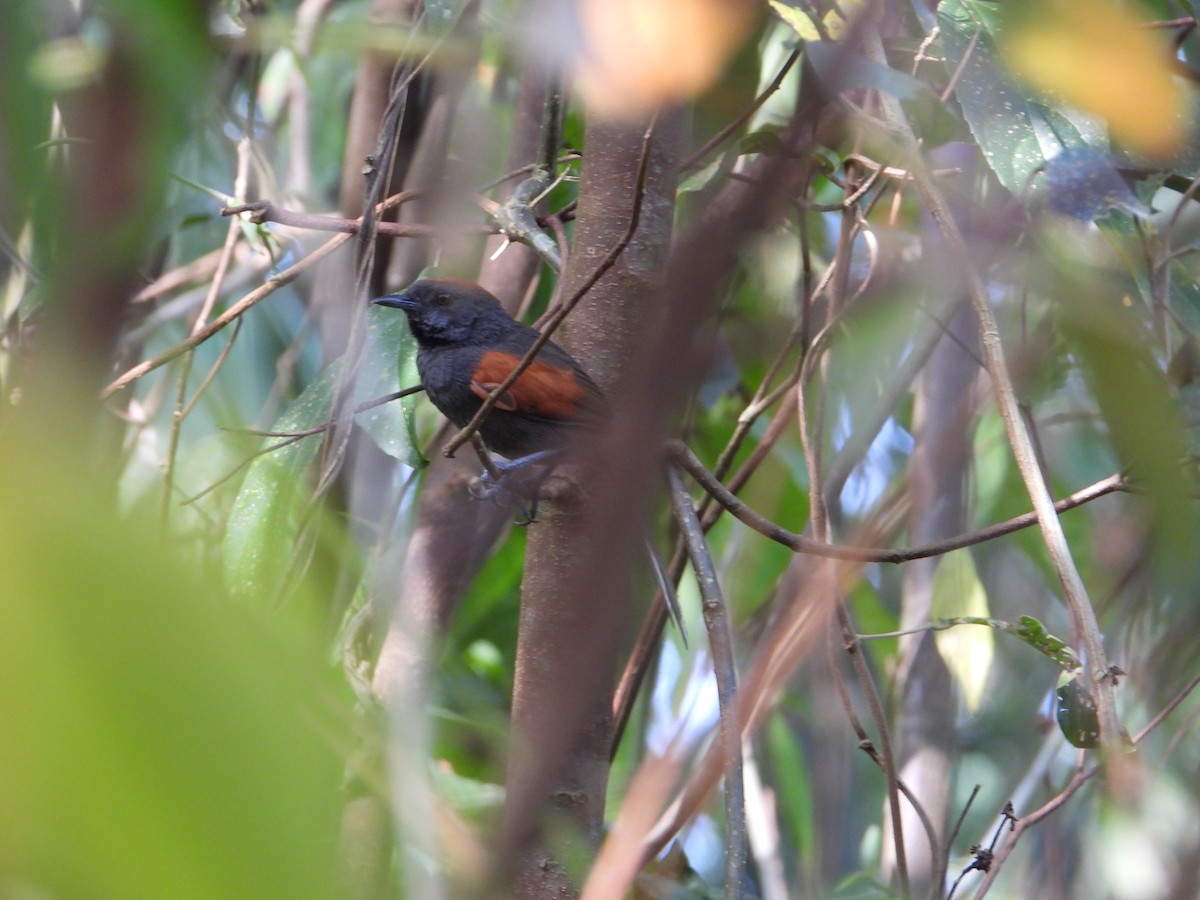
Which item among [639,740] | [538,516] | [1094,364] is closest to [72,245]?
[1094,364]

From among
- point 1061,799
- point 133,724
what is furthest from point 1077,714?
point 133,724

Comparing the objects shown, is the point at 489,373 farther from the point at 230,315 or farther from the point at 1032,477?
the point at 1032,477

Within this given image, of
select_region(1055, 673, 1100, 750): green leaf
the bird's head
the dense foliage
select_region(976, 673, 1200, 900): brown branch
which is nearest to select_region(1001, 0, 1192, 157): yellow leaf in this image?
the dense foliage

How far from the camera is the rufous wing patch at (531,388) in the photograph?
12.4 ft

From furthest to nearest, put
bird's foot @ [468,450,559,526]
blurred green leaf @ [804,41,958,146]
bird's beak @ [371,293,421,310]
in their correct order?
bird's beak @ [371,293,421,310] < bird's foot @ [468,450,559,526] < blurred green leaf @ [804,41,958,146]

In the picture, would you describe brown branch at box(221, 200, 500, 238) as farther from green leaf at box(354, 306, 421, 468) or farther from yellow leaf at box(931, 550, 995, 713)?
yellow leaf at box(931, 550, 995, 713)

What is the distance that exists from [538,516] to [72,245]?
1.86 meters

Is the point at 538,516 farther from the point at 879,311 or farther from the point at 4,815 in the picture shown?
the point at 4,815

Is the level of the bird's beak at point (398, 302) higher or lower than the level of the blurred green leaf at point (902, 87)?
lower

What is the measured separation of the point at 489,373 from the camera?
394 cm

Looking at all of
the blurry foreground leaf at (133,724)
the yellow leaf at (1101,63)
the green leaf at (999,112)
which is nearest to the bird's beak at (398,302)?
the green leaf at (999,112)

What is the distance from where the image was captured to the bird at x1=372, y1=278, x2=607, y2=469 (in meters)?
3.83

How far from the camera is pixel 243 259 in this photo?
5.04 m

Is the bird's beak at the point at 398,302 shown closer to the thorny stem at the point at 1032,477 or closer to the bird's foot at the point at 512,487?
the bird's foot at the point at 512,487
